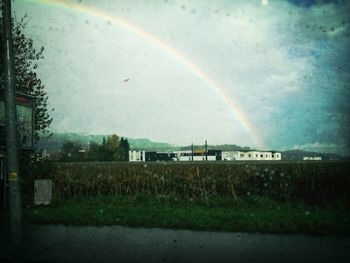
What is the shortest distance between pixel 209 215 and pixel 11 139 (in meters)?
5.28

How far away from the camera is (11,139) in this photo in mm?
4914

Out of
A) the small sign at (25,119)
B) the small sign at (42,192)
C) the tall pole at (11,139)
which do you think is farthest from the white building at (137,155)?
the tall pole at (11,139)

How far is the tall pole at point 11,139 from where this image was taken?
4797mm

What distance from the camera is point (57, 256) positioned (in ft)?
17.6

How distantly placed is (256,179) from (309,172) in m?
2.21

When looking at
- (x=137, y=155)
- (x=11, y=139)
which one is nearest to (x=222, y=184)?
(x=11, y=139)

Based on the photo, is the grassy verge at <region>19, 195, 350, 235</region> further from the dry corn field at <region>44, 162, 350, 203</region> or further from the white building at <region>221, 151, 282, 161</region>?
the white building at <region>221, 151, 282, 161</region>

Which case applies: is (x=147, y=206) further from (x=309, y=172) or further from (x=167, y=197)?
(x=309, y=172)

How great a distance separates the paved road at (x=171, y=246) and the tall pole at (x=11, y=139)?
34.7 inches

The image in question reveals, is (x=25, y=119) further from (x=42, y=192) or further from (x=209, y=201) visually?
(x=209, y=201)

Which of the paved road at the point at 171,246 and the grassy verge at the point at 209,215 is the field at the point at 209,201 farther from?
the paved road at the point at 171,246

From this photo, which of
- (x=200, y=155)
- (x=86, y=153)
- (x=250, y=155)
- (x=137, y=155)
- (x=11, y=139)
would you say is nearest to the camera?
(x=11, y=139)

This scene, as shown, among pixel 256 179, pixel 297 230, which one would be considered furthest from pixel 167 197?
pixel 297 230

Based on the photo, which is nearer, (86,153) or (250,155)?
(86,153)
